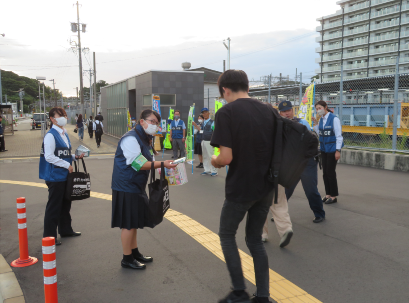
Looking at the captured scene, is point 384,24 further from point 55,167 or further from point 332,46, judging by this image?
point 55,167

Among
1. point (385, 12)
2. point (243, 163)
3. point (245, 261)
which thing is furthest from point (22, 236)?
point (385, 12)

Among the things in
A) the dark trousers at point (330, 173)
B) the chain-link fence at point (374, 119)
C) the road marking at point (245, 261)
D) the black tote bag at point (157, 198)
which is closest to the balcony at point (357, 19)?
the chain-link fence at point (374, 119)

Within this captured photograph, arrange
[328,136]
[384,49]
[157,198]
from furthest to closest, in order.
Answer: [384,49] → [328,136] → [157,198]

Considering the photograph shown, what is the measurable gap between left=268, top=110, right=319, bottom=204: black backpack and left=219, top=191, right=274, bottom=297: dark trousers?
0.67 feet

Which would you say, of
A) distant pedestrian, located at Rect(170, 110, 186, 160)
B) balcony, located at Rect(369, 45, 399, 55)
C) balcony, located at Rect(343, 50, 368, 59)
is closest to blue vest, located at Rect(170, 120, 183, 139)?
distant pedestrian, located at Rect(170, 110, 186, 160)

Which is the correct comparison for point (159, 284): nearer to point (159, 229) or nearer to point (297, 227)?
point (159, 229)

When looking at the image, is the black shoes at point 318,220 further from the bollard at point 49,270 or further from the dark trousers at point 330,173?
the bollard at point 49,270

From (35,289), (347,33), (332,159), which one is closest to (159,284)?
(35,289)

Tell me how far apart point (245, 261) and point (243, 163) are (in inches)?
68.4

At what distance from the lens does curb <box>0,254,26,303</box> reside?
3.21m

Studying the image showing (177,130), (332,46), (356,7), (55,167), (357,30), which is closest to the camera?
(55,167)

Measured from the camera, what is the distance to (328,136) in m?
6.38

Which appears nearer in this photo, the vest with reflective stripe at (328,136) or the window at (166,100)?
the vest with reflective stripe at (328,136)

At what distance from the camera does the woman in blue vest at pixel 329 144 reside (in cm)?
627
